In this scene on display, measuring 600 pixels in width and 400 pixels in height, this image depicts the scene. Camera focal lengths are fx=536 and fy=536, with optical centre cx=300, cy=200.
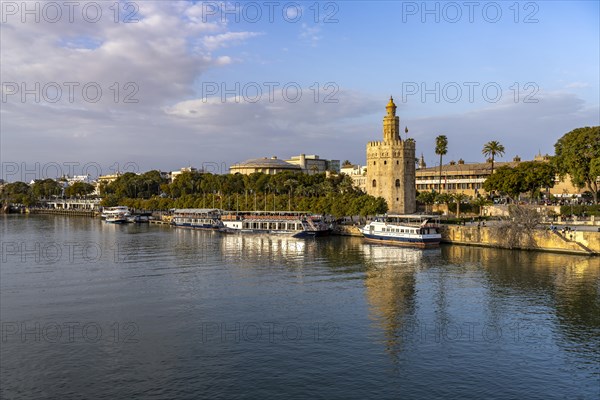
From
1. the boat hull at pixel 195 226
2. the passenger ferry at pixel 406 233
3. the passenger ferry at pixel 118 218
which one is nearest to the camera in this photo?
the passenger ferry at pixel 406 233

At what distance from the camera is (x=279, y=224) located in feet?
313

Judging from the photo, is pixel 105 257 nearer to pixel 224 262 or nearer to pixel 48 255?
pixel 48 255

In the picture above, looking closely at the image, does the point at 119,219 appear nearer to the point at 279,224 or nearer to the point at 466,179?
the point at 279,224

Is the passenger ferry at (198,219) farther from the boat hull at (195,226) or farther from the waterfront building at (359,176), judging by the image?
the waterfront building at (359,176)

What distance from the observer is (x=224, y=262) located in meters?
59.4

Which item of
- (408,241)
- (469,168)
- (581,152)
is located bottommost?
(408,241)

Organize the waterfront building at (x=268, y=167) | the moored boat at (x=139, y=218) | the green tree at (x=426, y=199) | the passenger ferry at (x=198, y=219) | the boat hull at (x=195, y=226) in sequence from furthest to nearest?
the waterfront building at (x=268, y=167), the moored boat at (x=139, y=218), the passenger ferry at (x=198, y=219), the boat hull at (x=195, y=226), the green tree at (x=426, y=199)

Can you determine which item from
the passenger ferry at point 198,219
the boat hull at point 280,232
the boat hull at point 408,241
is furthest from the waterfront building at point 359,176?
the boat hull at point 408,241

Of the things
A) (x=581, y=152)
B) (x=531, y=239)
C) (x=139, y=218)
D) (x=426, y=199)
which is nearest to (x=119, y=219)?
(x=139, y=218)

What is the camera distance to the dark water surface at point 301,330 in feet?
80.1

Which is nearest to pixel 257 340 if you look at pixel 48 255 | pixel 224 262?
pixel 224 262

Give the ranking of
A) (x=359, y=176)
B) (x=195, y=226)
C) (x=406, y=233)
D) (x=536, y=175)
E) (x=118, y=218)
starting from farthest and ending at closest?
(x=359, y=176), (x=118, y=218), (x=195, y=226), (x=536, y=175), (x=406, y=233)

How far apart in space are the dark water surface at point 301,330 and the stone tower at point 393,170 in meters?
43.6

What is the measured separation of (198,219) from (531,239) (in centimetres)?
7007
